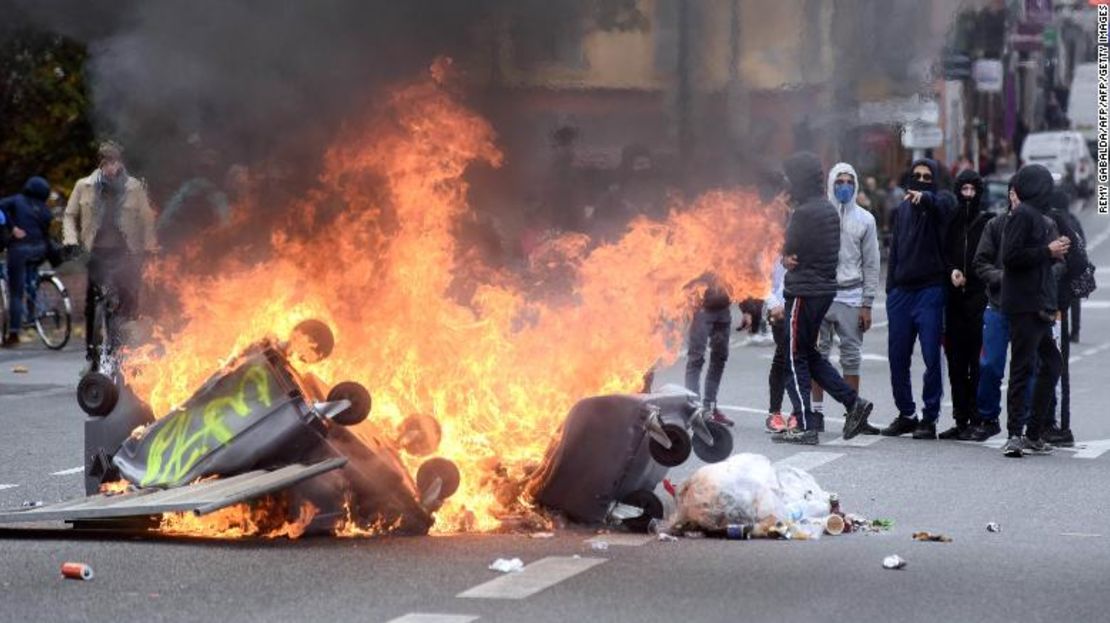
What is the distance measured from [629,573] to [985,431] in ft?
19.4

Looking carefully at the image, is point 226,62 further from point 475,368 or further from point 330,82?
point 475,368

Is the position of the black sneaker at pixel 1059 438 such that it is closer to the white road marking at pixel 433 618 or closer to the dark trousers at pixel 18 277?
the white road marking at pixel 433 618

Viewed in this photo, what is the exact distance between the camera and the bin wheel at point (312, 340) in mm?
9656

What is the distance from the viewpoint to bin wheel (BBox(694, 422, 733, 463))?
962 centimetres

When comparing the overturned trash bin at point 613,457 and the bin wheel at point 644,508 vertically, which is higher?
the overturned trash bin at point 613,457

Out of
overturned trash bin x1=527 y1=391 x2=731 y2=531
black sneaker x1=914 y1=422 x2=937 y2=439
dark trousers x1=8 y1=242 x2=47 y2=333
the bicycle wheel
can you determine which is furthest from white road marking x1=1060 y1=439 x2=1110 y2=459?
dark trousers x1=8 y1=242 x2=47 y2=333

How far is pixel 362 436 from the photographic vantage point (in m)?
9.21

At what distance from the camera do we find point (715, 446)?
9633 mm

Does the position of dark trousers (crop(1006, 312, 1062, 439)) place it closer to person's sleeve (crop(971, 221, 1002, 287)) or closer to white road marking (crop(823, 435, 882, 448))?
person's sleeve (crop(971, 221, 1002, 287))

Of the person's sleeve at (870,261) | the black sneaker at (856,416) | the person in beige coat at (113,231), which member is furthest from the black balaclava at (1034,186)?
the person in beige coat at (113,231)

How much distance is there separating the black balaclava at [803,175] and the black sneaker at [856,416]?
138 cm

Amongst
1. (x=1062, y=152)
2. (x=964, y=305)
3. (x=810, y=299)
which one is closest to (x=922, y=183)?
(x=964, y=305)

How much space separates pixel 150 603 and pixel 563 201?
3587 mm

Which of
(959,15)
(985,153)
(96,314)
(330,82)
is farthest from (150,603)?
(985,153)
